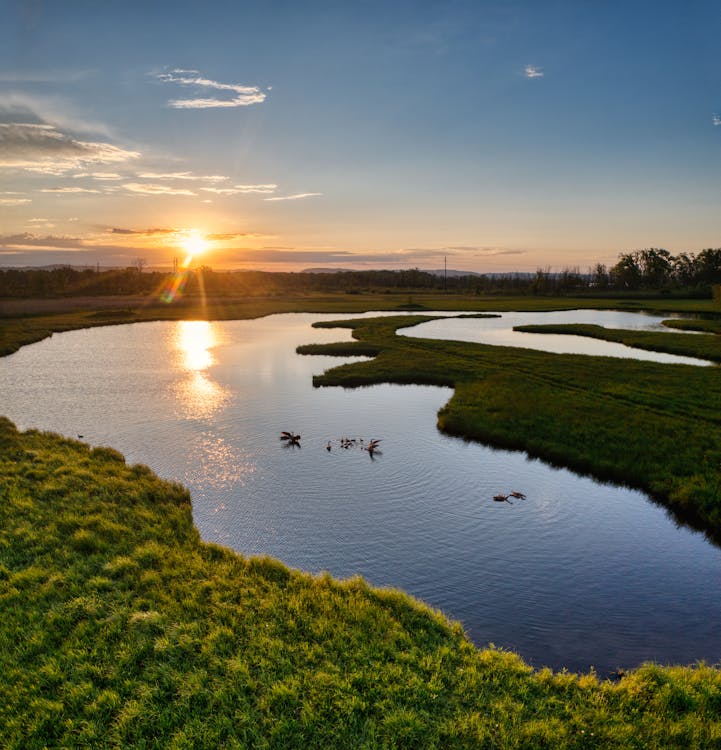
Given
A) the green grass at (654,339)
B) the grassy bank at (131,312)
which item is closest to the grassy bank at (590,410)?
the green grass at (654,339)

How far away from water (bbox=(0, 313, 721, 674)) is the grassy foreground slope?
1.86 metres

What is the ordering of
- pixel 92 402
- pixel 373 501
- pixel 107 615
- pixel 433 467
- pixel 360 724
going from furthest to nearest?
1. pixel 92 402
2. pixel 433 467
3. pixel 373 501
4. pixel 107 615
5. pixel 360 724

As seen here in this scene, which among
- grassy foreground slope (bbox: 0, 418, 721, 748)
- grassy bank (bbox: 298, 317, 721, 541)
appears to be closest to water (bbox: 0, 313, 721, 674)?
grassy bank (bbox: 298, 317, 721, 541)

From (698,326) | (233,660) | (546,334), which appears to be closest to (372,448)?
(233,660)

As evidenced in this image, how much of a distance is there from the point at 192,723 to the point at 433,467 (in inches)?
622

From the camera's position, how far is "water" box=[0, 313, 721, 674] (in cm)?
1334

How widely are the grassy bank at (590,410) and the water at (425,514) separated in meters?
1.28

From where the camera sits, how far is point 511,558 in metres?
16.1

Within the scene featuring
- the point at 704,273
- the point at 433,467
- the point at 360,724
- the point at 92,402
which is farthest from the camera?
the point at 704,273

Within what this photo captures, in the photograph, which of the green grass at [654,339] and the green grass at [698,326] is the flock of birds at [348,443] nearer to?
the green grass at [654,339]

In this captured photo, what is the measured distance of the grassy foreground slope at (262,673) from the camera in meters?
8.75

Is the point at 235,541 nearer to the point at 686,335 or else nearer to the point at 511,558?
the point at 511,558

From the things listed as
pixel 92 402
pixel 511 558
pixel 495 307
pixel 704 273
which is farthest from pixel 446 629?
pixel 704 273

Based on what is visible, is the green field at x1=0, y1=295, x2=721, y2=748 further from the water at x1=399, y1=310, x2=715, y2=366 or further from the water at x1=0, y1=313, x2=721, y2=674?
the water at x1=399, y1=310, x2=715, y2=366
